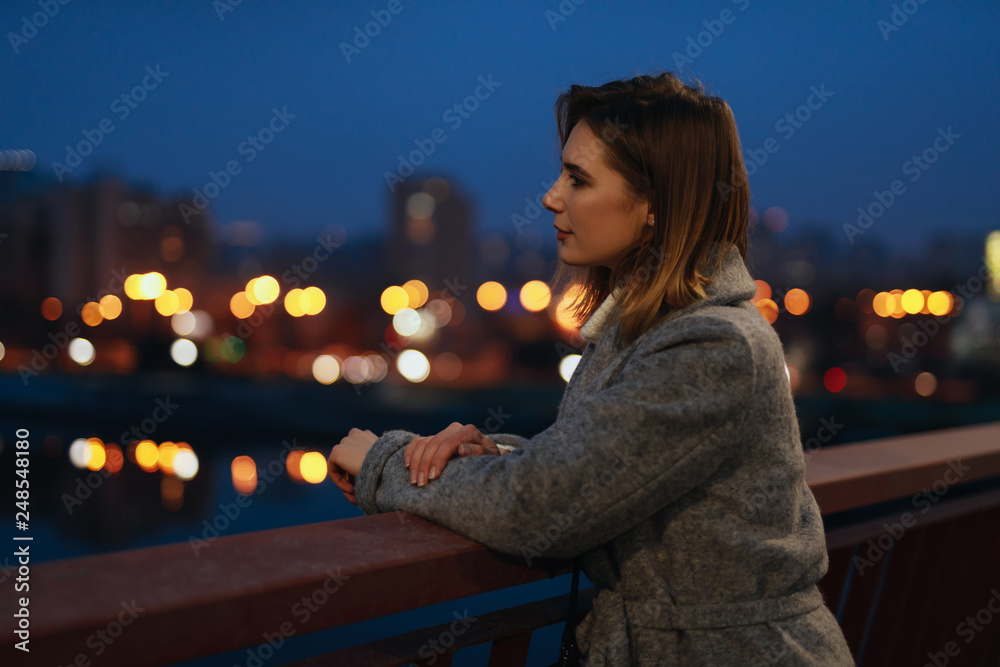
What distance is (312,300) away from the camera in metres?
57.5

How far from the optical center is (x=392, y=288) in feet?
223

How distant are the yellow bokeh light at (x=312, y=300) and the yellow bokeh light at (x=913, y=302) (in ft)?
129

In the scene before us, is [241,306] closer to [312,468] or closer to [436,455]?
[312,468]

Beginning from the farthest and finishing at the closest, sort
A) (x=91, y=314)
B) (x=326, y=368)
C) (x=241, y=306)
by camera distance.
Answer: (x=91, y=314)
(x=241, y=306)
(x=326, y=368)

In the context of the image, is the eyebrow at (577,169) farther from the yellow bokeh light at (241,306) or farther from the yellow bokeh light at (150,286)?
the yellow bokeh light at (241,306)

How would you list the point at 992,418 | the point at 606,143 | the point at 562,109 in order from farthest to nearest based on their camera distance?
the point at 992,418 → the point at 562,109 → the point at 606,143

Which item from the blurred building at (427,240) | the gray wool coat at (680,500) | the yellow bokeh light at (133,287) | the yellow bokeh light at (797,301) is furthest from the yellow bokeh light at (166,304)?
the gray wool coat at (680,500)

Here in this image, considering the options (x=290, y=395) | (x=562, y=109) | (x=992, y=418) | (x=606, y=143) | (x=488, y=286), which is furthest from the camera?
(x=488, y=286)

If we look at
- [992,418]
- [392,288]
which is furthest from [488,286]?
[992,418]

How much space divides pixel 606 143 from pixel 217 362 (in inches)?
2451

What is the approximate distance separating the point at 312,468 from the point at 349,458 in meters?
48.1

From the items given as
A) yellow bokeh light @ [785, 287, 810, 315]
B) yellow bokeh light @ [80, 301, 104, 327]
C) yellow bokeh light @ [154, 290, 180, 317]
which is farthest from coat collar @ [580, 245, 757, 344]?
yellow bokeh light @ [80, 301, 104, 327]

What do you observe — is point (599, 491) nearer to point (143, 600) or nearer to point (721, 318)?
point (721, 318)

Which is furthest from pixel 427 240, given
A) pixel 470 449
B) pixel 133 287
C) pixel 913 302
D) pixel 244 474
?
A: pixel 470 449
